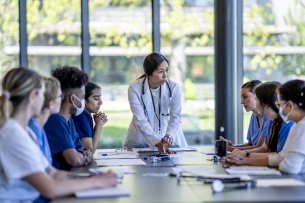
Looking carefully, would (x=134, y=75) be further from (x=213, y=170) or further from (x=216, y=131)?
(x=213, y=170)

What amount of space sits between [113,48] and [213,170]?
4.32 metres

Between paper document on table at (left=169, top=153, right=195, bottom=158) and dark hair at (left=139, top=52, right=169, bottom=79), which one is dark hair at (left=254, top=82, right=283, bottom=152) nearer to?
paper document on table at (left=169, top=153, right=195, bottom=158)

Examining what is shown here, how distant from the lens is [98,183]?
2.60 m

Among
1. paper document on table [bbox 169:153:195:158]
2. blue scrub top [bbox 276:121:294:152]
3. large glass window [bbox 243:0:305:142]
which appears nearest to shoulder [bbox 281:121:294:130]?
blue scrub top [bbox 276:121:294:152]

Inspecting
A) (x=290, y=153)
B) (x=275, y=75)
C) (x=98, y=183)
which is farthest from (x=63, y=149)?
(x=275, y=75)

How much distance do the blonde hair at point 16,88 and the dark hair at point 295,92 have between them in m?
1.48

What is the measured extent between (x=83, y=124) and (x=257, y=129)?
4.78 ft

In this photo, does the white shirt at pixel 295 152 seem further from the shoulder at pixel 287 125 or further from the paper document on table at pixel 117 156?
the paper document on table at pixel 117 156

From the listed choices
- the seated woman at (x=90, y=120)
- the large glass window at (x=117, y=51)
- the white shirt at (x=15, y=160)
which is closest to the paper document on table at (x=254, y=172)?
the white shirt at (x=15, y=160)

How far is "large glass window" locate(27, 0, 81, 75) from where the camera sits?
7.11 meters

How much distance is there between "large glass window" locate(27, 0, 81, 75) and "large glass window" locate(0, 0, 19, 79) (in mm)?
166

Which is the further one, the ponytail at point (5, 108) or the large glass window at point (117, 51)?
the large glass window at point (117, 51)

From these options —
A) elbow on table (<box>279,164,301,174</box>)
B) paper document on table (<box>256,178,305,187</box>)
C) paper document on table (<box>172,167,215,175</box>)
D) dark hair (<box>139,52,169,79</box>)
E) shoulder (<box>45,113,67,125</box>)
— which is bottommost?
paper document on table (<box>172,167,215,175</box>)

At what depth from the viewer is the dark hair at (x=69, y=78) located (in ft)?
12.4
